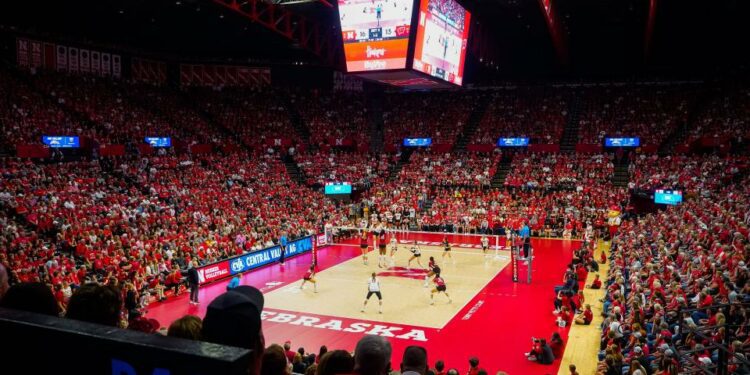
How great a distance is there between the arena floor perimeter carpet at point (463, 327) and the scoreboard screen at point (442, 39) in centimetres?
1203

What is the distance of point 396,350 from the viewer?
1493 centimetres

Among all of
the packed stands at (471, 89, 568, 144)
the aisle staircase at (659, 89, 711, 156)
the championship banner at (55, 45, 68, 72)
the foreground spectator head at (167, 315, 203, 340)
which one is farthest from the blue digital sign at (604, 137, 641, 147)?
the foreground spectator head at (167, 315, 203, 340)

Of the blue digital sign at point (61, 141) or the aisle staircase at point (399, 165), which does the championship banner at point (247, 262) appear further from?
the aisle staircase at point (399, 165)

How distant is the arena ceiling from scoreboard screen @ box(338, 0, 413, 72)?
550 cm

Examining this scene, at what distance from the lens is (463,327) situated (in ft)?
56.5

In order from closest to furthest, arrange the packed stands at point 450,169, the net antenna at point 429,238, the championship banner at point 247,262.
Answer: the championship banner at point 247,262 < the net antenna at point 429,238 < the packed stands at point 450,169

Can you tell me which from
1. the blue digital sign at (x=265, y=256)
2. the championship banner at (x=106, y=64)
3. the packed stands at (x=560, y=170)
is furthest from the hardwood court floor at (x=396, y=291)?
the championship banner at (x=106, y=64)

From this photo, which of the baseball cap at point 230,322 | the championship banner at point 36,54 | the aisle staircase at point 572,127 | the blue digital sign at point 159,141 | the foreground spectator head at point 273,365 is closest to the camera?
the baseball cap at point 230,322

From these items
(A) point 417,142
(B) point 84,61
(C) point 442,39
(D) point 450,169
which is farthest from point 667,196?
(B) point 84,61

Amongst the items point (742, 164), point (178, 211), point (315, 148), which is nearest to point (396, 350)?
point (178, 211)

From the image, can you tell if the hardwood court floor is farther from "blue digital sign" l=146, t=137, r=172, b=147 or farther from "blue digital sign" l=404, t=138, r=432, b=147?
"blue digital sign" l=404, t=138, r=432, b=147

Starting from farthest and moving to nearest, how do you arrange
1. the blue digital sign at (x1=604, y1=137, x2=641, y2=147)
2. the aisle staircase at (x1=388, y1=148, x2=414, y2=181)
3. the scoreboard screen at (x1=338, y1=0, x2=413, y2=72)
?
1. the aisle staircase at (x1=388, y1=148, x2=414, y2=181)
2. the blue digital sign at (x1=604, y1=137, x2=641, y2=147)
3. the scoreboard screen at (x1=338, y1=0, x2=413, y2=72)

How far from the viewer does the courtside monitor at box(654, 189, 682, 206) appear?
32.7 meters

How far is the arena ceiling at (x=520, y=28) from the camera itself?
3444cm
